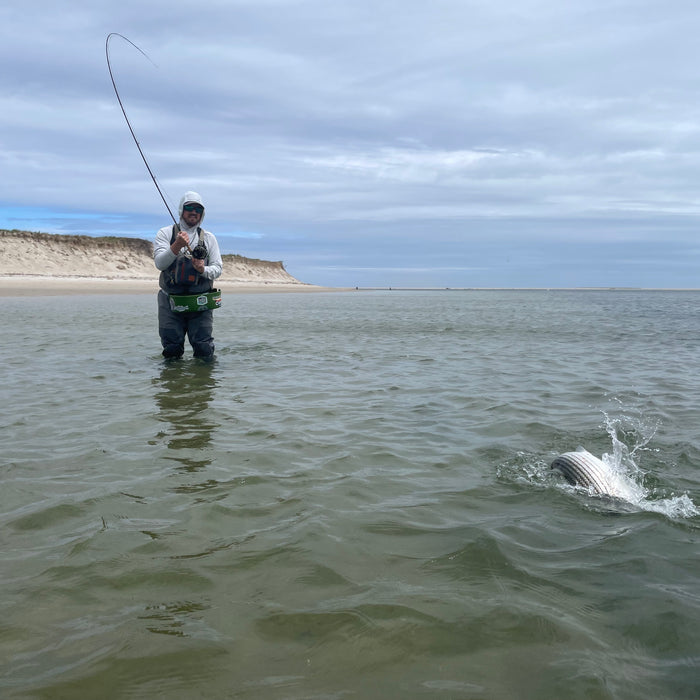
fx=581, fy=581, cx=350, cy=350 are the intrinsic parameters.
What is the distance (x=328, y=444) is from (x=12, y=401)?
412cm

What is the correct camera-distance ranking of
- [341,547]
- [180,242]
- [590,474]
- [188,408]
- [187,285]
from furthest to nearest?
[187,285] → [180,242] → [188,408] → [590,474] → [341,547]

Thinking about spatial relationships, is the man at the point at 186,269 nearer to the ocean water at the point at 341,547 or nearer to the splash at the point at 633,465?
the ocean water at the point at 341,547

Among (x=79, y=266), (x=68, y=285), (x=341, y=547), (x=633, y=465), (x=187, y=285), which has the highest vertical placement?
(x=79, y=266)

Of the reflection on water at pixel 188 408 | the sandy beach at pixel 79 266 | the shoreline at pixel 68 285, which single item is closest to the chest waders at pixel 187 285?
the reflection on water at pixel 188 408

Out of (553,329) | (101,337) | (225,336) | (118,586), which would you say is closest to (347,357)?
(225,336)

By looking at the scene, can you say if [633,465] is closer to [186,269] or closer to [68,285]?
[186,269]

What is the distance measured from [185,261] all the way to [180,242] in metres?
0.86

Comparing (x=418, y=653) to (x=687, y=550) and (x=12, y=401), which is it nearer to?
(x=687, y=550)

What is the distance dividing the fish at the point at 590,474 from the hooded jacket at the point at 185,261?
6621 mm

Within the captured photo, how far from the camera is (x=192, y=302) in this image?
9.55m

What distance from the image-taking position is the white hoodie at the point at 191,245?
9.02 m

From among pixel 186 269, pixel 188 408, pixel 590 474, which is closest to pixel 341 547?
pixel 590 474

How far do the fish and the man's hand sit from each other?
6115 millimetres

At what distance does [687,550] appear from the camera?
11.5ft
